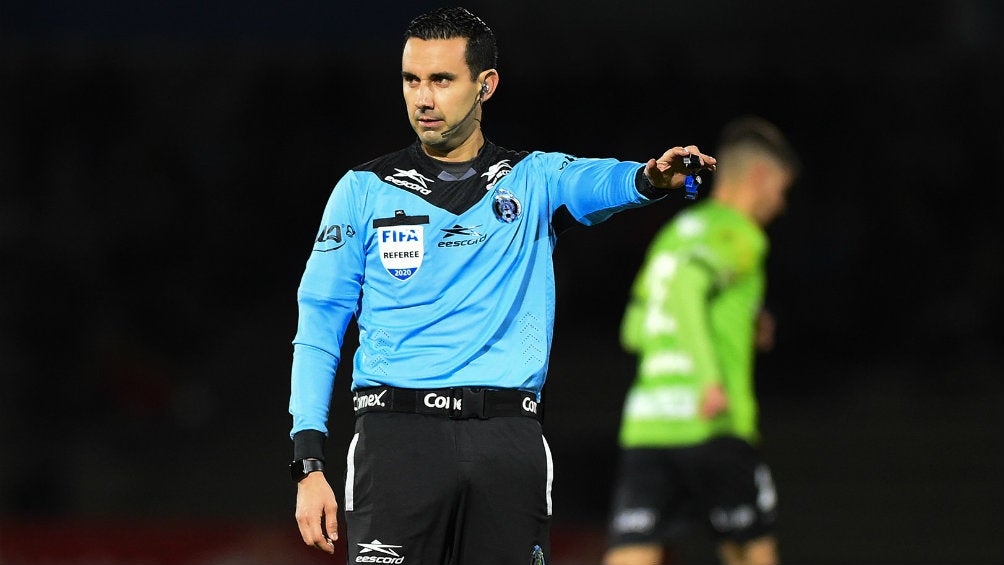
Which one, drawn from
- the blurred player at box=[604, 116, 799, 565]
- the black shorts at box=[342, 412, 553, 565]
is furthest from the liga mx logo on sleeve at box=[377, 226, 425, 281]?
the blurred player at box=[604, 116, 799, 565]

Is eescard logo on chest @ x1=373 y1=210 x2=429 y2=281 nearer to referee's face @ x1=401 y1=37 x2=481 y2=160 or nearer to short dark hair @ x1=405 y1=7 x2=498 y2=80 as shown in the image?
referee's face @ x1=401 y1=37 x2=481 y2=160

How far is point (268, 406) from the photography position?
11203mm

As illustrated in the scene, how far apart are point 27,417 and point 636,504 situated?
7.25 meters

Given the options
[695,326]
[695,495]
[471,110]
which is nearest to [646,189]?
[471,110]

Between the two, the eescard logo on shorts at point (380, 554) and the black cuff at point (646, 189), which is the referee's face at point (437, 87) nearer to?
the black cuff at point (646, 189)

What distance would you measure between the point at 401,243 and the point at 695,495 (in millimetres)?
2655

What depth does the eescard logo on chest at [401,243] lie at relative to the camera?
326 cm

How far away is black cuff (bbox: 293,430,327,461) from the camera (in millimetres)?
3180

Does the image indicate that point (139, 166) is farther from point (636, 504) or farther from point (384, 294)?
point (384, 294)

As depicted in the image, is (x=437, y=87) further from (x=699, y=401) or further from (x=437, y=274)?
A: (x=699, y=401)

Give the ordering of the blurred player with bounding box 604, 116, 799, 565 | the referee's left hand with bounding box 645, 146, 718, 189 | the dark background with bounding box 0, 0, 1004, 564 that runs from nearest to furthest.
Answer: the referee's left hand with bounding box 645, 146, 718, 189 → the blurred player with bounding box 604, 116, 799, 565 → the dark background with bounding box 0, 0, 1004, 564

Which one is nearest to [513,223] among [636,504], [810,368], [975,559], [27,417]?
[636,504]

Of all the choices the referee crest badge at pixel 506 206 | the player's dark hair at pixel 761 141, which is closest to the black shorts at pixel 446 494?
the referee crest badge at pixel 506 206

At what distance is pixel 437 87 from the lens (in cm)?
331
